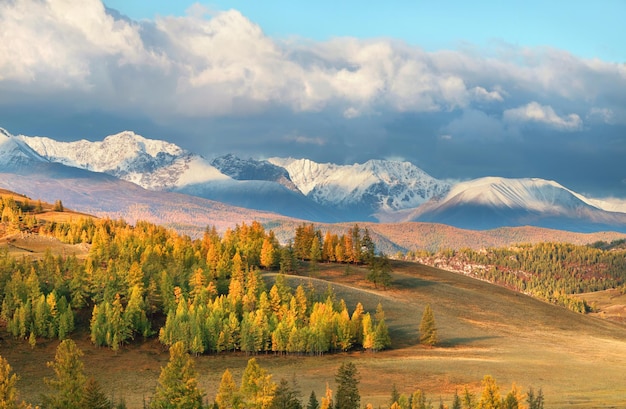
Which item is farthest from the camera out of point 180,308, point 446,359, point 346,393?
point 180,308

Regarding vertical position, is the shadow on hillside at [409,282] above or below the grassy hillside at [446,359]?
above

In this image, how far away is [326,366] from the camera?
12038cm

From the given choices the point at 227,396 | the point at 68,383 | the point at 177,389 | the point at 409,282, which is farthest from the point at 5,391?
the point at 409,282

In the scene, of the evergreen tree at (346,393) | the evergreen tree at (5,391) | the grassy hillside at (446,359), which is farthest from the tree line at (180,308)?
the evergreen tree at (5,391)

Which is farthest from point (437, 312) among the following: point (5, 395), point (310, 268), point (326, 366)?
point (5, 395)

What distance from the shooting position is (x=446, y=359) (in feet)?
403

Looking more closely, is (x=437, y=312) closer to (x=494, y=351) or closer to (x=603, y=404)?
(x=494, y=351)

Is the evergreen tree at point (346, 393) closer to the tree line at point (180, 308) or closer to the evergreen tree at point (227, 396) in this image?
the evergreen tree at point (227, 396)

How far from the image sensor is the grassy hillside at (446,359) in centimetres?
10062

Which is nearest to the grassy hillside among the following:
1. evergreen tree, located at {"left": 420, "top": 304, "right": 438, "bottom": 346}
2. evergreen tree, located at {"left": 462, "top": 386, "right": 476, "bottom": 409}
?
evergreen tree, located at {"left": 420, "top": 304, "right": 438, "bottom": 346}

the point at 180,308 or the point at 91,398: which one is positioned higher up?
the point at 180,308

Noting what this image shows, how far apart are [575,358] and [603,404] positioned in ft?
146

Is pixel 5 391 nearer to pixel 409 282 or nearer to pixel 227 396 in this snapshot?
pixel 227 396

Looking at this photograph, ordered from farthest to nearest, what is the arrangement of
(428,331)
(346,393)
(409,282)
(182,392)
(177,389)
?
1. (409,282)
2. (428,331)
3. (346,393)
4. (182,392)
5. (177,389)
